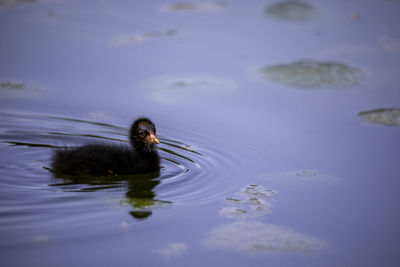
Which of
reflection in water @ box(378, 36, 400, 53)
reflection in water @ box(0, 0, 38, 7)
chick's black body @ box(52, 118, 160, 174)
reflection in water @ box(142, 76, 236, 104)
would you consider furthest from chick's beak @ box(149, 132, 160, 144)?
reflection in water @ box(0, 0, 38, 7)

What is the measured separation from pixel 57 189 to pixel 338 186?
138 inches

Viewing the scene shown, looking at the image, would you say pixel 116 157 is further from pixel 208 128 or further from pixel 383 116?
pixel 383 116

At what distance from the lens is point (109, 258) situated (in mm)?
5168

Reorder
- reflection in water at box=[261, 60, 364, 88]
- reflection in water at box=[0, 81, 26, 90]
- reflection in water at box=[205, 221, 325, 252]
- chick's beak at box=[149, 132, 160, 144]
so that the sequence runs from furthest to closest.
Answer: reflection in water at box=[261, 60, 364, 88]
reflection in water at box=[0, 81, 26, 90]
chick's beak at box=[149, 132, 160, 144]
reflection in water at box=[205, 221, 325, 252]

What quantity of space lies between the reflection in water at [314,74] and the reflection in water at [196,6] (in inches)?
141

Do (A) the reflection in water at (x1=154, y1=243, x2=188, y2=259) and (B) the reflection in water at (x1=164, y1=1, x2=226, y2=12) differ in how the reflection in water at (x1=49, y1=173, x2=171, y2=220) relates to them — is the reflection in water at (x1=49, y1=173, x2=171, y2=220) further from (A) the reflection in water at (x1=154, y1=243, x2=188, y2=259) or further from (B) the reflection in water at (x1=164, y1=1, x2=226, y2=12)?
(B) the reflection in water at (x1=164, y1=1, x2=226, y2=12)

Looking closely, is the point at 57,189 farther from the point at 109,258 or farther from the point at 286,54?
the point at 286,54

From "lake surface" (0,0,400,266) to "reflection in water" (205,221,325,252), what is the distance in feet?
0.07

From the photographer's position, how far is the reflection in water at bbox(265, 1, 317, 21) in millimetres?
13195

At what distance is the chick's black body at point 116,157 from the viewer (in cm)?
737

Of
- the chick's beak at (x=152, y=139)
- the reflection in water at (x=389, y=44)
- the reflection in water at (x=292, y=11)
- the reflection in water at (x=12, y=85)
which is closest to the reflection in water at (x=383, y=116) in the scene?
the reflection in water at (x=389, y=44)

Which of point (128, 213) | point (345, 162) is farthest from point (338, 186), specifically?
point (128, 213)

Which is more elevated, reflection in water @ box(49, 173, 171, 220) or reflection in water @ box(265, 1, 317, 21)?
reflection in water @ box(265, 1, 317, 21)

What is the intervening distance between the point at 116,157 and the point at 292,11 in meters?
7.55
